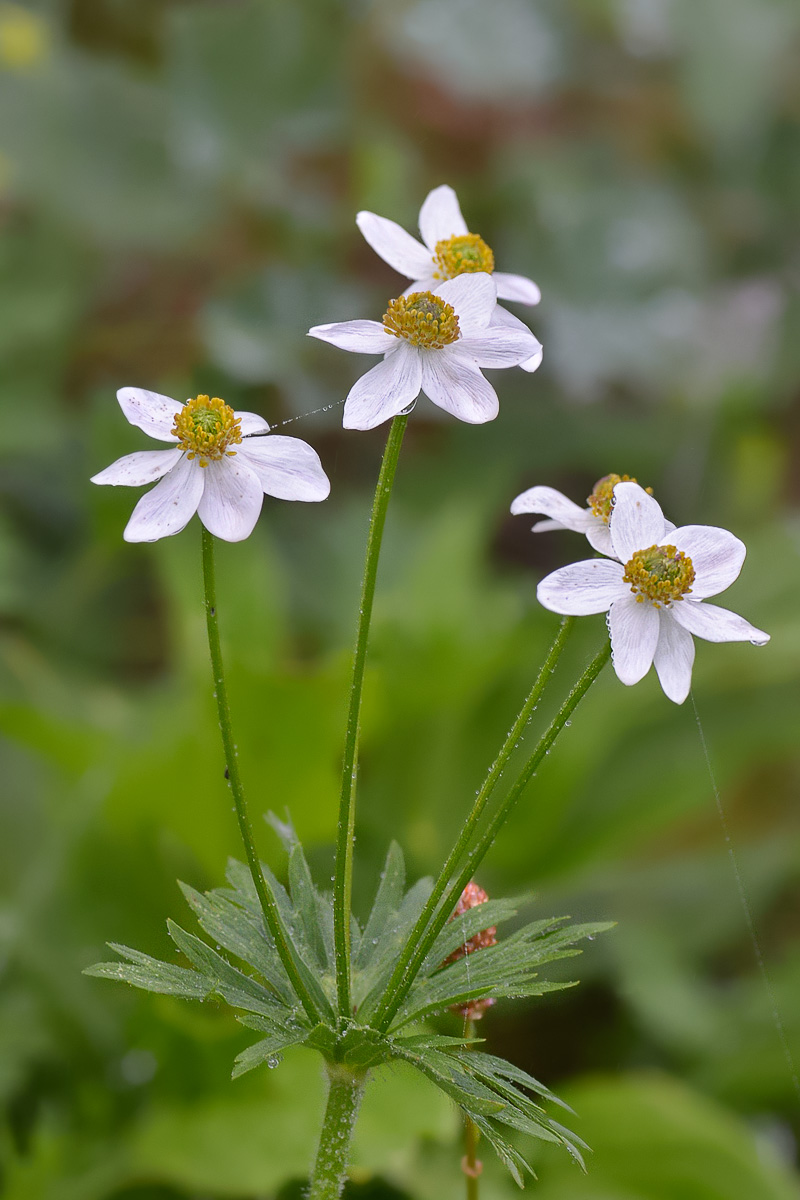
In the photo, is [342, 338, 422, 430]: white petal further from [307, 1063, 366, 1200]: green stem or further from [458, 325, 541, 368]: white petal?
[307, 1063, 366, 1200]: green stem

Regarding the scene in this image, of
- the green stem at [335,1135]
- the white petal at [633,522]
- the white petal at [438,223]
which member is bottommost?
the green stem at [335,1135]

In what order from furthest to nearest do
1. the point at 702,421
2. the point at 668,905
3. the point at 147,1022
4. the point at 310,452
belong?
the point at 702,421 → the point at 668,905 → the point at 147,1022 → the point at 310,452

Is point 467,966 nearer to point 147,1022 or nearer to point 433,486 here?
point 147,1022

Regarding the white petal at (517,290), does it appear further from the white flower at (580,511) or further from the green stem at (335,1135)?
the green stem at (335,1135)

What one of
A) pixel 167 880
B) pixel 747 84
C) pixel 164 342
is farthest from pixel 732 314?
pixel 167 880

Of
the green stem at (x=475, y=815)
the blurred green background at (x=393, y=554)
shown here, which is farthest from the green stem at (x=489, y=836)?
the blurred green background at (x=393, y=554)

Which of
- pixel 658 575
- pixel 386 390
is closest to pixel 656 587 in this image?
pixel 658 575

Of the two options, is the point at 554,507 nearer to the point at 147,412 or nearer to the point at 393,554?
the point at 147,412

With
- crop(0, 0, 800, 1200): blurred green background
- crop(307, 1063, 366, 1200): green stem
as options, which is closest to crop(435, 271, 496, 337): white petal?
crop(307, 1063, 366, 1200): green stem
